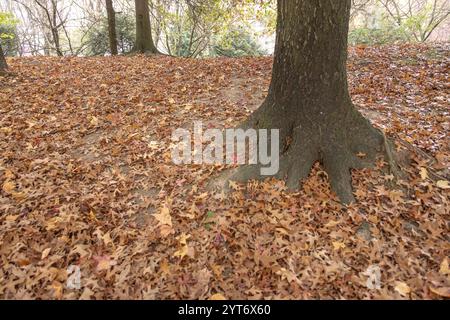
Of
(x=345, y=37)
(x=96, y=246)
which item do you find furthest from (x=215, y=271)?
(x=345, y=37)

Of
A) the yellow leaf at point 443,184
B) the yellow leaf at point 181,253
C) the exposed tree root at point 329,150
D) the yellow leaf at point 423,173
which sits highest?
the exposed tree root at point 329,150

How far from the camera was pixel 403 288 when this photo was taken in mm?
3162

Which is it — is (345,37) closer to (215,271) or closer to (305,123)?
(305,123)

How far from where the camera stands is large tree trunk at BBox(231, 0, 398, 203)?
4.02 m

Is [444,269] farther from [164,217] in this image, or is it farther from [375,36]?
[375,36]

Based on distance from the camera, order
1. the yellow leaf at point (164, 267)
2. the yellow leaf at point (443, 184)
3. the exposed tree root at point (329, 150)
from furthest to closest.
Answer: the exposed tree root at point (329, 150), the yellow leaf at point (443, 184), the yellow leaf at point (164, 267)

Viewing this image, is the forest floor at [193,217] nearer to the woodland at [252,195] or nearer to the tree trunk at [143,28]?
the woodland at [252,195]

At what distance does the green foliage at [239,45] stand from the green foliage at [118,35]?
4.80 m

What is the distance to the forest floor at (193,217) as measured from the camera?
329 cm

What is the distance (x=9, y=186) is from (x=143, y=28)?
9.43 meters

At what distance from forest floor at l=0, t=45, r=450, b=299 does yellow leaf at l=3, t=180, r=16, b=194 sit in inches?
0.8

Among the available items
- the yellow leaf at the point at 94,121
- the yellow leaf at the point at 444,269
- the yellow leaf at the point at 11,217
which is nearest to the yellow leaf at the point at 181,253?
the yellow leaf at the point at 11,217

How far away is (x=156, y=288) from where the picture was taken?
10.7 ft

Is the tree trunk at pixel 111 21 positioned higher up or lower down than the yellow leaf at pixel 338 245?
higher up
